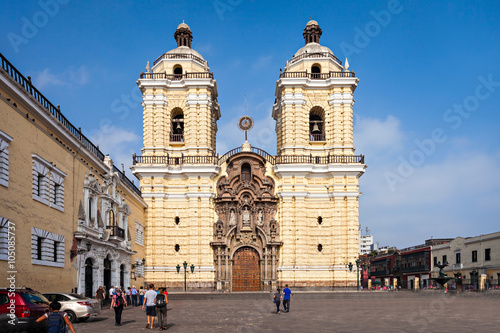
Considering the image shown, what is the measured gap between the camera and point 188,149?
46.6 metres

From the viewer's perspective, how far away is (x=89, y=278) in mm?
28750

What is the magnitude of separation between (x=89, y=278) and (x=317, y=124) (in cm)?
2603

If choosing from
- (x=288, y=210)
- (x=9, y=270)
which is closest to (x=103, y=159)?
(x=9, y=270)

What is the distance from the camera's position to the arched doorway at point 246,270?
150 feet

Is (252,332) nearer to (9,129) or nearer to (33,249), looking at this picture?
(33,249)

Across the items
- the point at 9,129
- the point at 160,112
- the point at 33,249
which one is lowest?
the point at 33,249

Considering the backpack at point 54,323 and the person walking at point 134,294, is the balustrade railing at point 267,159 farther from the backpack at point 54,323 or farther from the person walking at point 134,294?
the backpack at point 54,323

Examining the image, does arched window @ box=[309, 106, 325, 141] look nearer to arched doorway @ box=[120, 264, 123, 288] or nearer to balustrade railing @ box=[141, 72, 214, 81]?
balustrade railing @ box=[141, 72, 214, 81]

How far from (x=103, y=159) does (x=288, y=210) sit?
1758 centimetres

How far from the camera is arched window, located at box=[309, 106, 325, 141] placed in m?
47.7

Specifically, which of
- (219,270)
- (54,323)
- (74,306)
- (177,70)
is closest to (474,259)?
(219,270)

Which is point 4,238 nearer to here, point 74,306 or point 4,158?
point 4,158

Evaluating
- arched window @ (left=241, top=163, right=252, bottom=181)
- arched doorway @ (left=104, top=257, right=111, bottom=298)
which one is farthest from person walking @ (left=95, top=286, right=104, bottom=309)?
arched window @ (left=241, top=163, right=252, bottom=181)

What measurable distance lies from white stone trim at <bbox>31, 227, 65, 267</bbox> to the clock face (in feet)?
86.8
